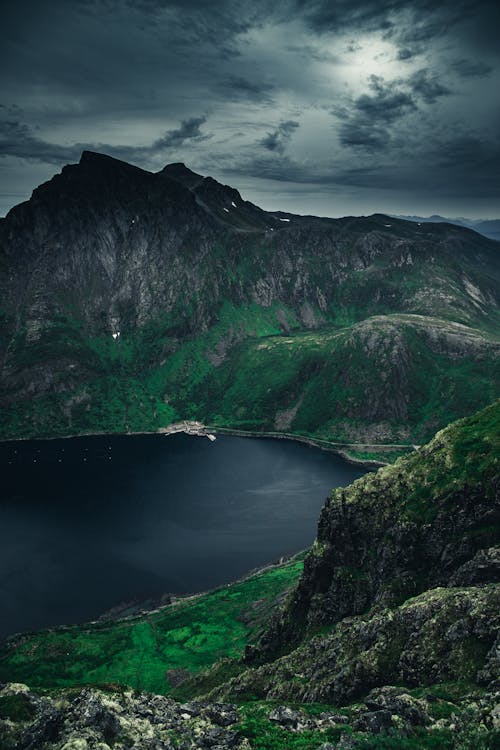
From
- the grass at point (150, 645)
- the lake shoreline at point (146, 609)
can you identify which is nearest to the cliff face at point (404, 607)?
the grass at point (150, 645)

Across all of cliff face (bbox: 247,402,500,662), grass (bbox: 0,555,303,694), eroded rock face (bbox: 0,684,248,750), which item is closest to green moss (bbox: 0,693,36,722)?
eroded rock face (bbox: 0,684,248,750)

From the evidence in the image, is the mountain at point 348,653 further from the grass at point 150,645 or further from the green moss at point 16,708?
the grass at point 150,645

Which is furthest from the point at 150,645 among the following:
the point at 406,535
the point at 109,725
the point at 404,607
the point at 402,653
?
the point at 109,725

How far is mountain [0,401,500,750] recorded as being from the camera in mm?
51812

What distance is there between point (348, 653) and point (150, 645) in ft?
314

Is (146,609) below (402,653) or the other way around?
below

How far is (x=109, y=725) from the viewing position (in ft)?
173

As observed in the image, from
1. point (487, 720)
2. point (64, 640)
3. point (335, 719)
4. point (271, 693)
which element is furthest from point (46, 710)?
point (64, 640)

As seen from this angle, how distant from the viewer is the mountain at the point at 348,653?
5181 cm

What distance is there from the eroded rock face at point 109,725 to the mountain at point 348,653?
19cm

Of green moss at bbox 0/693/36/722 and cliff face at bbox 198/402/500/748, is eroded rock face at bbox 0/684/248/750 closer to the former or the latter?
green moss at bbox 0/693/36/722

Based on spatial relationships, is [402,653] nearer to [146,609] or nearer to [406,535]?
[406,535]

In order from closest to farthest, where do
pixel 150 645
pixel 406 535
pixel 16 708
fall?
pixel 16 708 < pixel 406 535 < pixel 150 645

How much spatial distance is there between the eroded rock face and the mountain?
0.63ft
